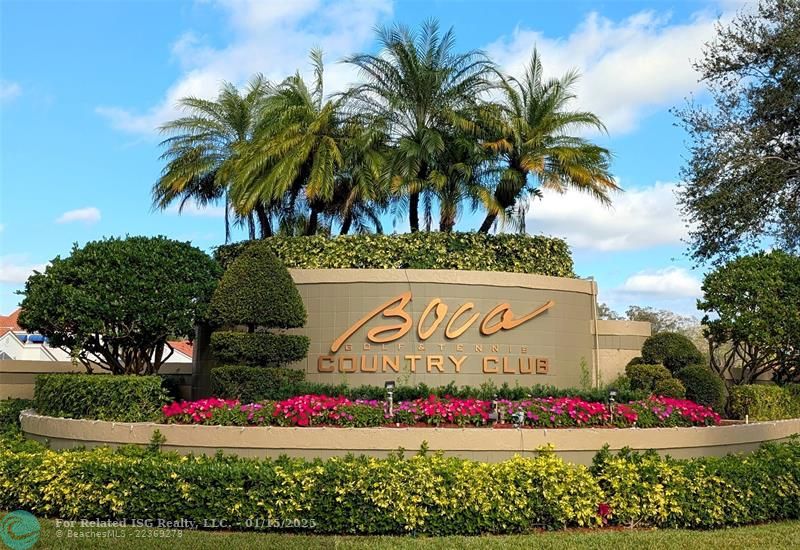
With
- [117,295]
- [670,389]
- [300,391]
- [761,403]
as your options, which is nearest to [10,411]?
[117,295]

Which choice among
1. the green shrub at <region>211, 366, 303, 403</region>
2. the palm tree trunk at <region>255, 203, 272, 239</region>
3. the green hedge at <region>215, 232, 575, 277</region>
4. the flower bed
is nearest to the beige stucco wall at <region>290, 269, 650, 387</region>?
the green hedge at <region>215, 232, 575, 277</region>

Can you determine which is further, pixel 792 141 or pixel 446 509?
pixel 792 141

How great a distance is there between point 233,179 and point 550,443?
41.4 feet

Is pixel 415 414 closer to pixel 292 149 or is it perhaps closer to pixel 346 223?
pixel 292 149

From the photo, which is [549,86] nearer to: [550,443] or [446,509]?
[550,443]

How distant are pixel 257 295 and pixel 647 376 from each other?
26.8ft

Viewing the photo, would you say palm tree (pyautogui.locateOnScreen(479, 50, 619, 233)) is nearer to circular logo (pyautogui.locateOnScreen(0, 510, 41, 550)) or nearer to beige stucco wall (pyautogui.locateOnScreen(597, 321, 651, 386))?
beige stucco wall (pyautogui.locateOnScreen(597, 321, 651, 386))

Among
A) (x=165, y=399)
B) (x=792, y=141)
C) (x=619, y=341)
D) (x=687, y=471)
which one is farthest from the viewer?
(x=792, y=141)

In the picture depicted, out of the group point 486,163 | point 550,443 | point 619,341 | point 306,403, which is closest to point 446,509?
point 550,443

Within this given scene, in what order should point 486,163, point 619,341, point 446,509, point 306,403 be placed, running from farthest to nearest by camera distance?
1. point 486,163
2. point 619,341
3. point 306,403
4. point 446,509

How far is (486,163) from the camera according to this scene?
64.0ft

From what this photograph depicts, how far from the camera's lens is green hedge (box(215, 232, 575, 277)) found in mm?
16672

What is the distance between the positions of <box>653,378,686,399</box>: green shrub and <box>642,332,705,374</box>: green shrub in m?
1.31

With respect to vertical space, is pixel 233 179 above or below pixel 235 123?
below
